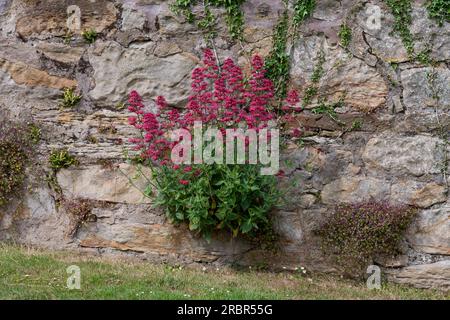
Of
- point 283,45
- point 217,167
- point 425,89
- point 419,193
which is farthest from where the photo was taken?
point 283,45

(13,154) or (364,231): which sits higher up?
(13,154)

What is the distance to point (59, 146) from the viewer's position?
5242mm

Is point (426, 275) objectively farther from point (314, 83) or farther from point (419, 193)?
point (314, 83)

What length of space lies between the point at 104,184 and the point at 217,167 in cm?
117

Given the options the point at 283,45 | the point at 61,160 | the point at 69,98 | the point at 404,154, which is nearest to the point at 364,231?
the point at 404,154

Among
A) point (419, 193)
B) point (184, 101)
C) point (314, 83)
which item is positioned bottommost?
point (419, 193)

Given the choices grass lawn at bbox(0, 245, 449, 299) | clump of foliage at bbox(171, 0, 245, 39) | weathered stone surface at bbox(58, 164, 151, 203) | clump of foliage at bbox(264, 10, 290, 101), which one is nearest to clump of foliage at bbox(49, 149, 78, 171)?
weathered stone surface at bbox(58, 164, 151, 203)

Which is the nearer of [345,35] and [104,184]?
[345,35]

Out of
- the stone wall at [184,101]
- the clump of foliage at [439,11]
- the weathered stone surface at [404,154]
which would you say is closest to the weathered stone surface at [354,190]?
the stone wall at [184,101]

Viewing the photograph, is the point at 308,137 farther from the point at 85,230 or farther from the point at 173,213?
the point at 85,230

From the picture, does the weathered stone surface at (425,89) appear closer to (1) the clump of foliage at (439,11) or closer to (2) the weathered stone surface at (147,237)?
(1) the clump of foliage at (439,11)

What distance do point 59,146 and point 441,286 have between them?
133 inches

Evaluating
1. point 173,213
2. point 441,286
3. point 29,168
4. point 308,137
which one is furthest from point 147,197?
point 441,286

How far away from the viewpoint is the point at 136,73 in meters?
5.21
